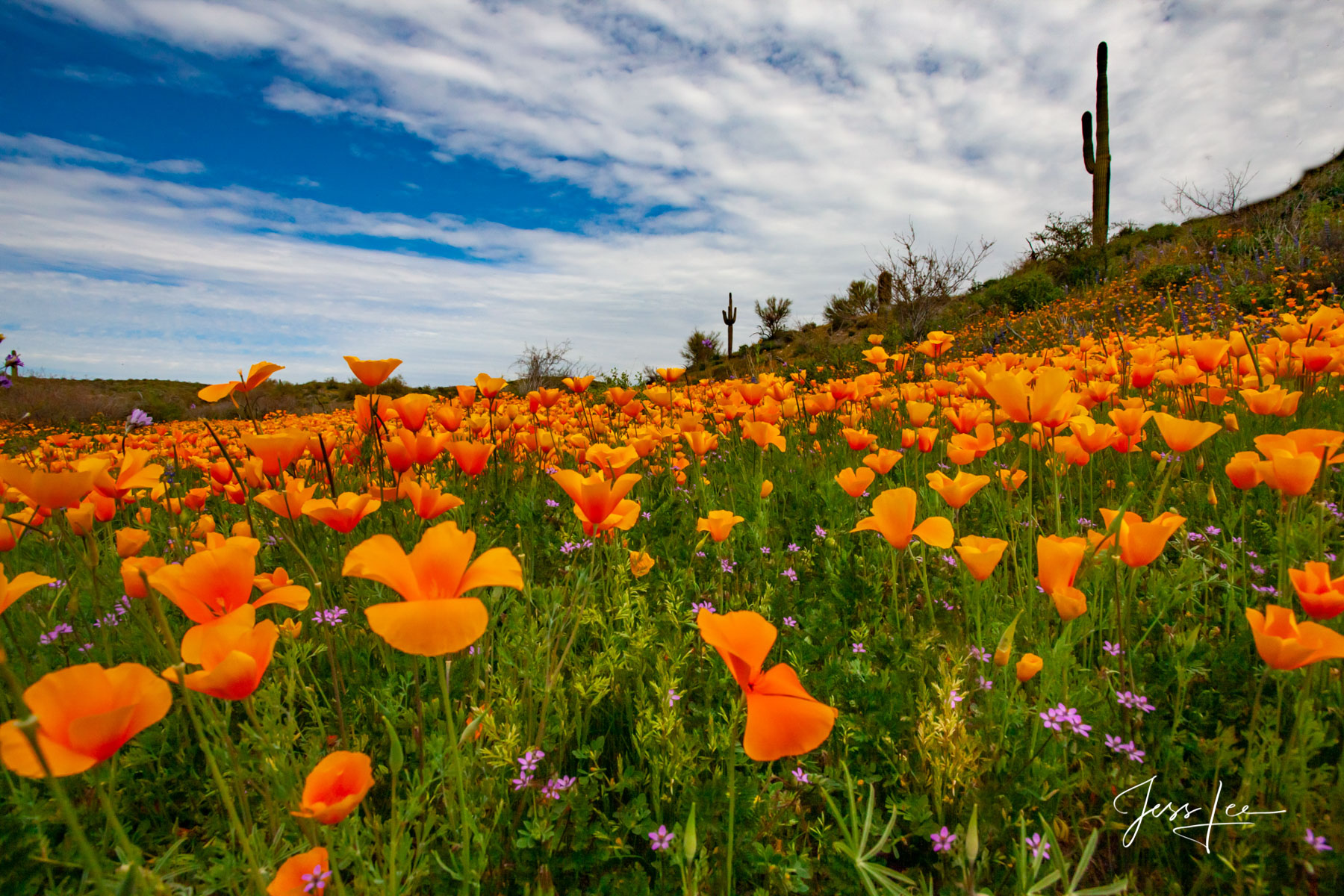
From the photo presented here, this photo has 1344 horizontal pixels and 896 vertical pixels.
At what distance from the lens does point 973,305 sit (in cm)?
1977

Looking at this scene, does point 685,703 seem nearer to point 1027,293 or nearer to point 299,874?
point 299,874

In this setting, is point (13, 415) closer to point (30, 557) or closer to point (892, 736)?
point (30, 557)

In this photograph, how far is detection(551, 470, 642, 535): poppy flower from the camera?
1.48 m

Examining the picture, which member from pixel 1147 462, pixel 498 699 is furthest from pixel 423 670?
pixel 1147 462

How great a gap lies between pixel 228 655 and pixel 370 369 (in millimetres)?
1522

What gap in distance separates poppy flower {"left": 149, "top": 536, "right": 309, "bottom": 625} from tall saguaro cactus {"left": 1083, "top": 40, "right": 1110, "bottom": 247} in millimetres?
26445

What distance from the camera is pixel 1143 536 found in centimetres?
145

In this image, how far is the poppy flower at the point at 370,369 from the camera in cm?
219

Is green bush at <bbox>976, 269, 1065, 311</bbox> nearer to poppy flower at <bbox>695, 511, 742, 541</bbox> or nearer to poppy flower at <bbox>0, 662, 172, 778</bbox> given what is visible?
poppy flower at <bbox>695, 511, 742, 541</bbox>

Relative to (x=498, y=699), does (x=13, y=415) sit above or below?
above

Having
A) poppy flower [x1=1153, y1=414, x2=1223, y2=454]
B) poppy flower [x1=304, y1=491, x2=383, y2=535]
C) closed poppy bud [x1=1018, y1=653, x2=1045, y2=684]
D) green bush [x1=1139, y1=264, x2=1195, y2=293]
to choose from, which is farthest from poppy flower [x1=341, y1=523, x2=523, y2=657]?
green bush [x1=1139, y1=264, x2=1195, y2=293]

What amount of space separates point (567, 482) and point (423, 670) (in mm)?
1072

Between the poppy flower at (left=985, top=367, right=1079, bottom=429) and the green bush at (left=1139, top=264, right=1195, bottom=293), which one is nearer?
the poppy flower at (left=985, top=367, right=1079, bottom=429)

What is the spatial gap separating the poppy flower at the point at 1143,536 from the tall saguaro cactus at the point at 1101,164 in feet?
82.2
